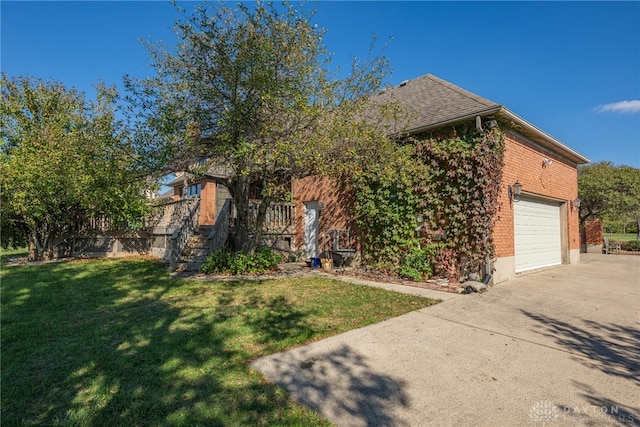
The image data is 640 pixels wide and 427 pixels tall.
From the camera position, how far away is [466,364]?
3500 millimetres

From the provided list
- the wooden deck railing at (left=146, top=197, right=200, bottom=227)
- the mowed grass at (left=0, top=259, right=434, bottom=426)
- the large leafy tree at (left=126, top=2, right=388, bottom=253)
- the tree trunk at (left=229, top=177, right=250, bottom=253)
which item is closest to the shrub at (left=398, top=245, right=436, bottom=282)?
the mowed grass at (left=0, top=259, right=434, bottom=426)

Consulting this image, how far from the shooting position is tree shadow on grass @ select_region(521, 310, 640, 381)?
11.4 ft

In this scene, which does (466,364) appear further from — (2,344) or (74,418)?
(2,344)

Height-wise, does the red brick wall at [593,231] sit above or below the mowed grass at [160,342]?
above

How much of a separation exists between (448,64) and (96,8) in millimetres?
11539

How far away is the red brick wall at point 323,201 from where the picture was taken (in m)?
11.5

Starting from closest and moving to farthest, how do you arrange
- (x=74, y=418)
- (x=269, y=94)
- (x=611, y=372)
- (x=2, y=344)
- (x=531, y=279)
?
(x=74, y=418) < (x=611, y=372) < (x=2, y=344) < (x=269, y=94) < (x=531, y=279)

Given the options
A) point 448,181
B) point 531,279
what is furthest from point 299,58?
point 531,279

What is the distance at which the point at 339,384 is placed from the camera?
304 cm

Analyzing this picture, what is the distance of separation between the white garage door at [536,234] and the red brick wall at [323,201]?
213 inches

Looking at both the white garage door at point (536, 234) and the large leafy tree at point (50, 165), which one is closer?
the white garage door at point (536, 234)

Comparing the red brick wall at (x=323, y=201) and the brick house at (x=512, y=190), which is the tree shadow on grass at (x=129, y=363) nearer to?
the red brick wall at (x=323, y=201)

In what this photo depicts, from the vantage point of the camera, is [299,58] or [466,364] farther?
[299,58]

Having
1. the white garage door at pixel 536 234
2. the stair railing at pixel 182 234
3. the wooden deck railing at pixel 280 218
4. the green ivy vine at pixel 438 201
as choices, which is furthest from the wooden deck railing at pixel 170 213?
the white garage door at pixel 536 234
